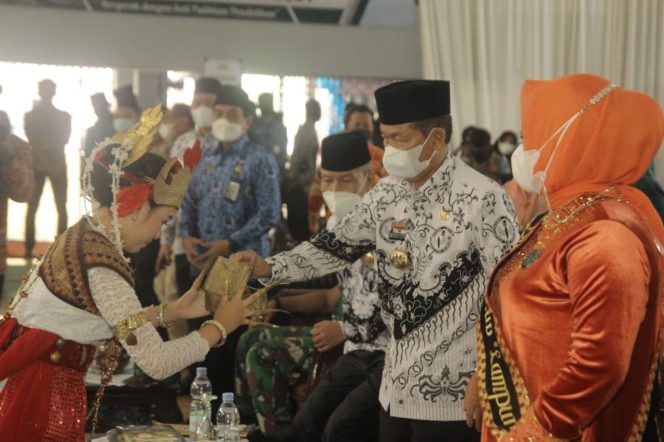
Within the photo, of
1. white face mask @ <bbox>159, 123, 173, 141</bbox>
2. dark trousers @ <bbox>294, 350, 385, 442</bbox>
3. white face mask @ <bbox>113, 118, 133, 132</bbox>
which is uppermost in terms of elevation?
white face mask @ <bbox>113, 118, 133, 132</bbox>

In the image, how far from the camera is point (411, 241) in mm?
2869

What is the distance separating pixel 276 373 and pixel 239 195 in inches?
46.3

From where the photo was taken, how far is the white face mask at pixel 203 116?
599cm

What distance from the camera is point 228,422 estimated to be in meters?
3.48

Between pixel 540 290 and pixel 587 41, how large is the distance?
753 centimetres

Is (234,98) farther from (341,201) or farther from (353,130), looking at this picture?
(341,201)

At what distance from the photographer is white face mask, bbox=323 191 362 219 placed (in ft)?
13.9

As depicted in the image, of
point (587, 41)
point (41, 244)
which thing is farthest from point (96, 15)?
point (587, 41)

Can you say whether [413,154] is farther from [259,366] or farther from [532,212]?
[259,366]

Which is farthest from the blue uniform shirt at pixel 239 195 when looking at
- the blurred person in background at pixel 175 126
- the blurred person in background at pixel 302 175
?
the blurred person in background at pixel 175 126

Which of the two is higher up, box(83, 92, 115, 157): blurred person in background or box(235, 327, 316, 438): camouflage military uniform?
box(83, 92, 115, 157): blurred person in background

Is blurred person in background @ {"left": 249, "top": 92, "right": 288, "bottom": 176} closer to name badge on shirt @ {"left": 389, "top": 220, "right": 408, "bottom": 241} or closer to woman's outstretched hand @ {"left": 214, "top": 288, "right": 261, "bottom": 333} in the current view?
name badge on shirt @ {"left": 389, "top": 220, "right": 408, "bottom": 241}

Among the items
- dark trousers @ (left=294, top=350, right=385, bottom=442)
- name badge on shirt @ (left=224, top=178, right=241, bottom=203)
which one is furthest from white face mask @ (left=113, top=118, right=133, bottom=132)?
dark trousers @ (left=294, top=350, right=385, bottom=442)

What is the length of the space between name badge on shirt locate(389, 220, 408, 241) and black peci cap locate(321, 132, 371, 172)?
1.32m
